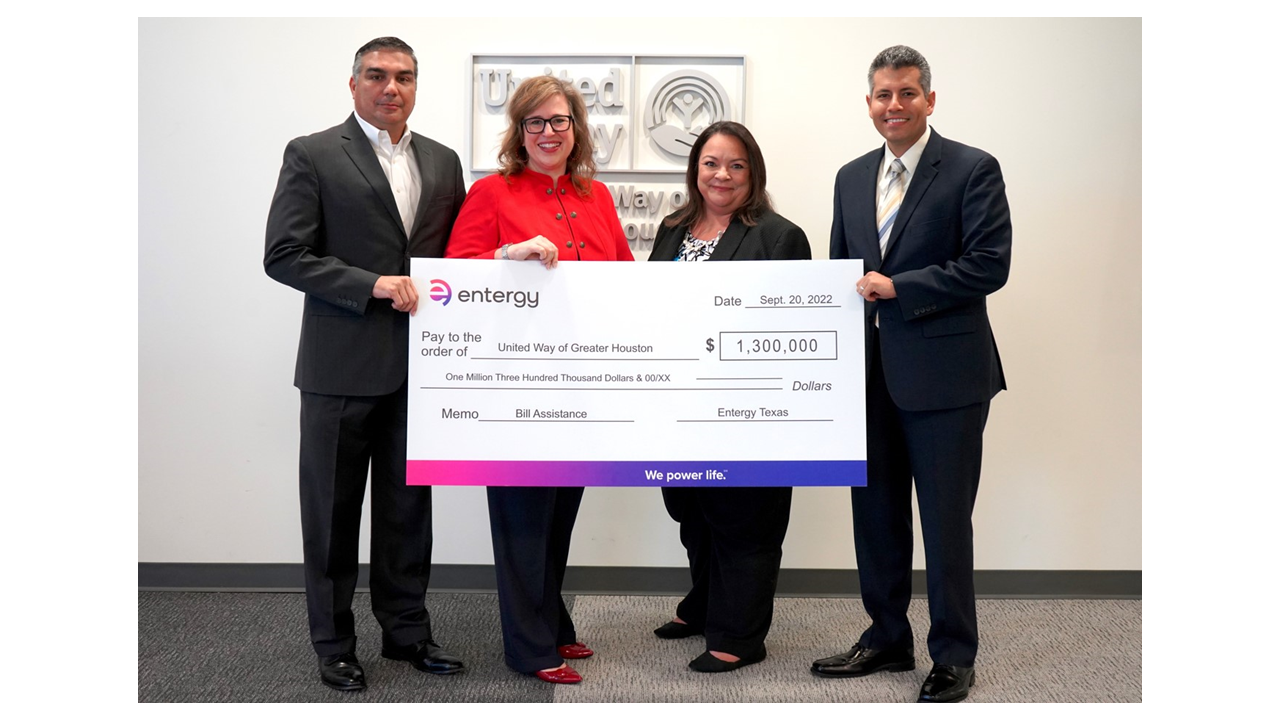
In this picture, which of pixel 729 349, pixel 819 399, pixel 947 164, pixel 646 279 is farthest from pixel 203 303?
pixel 947 164

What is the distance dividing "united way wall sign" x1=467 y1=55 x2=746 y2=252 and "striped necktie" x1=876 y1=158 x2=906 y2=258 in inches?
36.0

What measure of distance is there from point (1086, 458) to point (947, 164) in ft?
5.35

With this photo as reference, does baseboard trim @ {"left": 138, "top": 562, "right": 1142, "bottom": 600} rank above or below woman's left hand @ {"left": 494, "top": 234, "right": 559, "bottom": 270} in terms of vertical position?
below

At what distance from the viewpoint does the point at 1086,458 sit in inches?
137

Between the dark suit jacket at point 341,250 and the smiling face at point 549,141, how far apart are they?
365mm

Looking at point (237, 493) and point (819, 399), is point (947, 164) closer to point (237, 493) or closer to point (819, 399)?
point (819, 399)

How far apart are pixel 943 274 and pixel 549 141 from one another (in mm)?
1130

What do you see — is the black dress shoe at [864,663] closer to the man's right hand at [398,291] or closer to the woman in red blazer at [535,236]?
the woman in red blazer at [535,236]

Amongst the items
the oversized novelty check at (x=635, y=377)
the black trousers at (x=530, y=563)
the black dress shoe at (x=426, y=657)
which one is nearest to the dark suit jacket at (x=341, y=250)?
the oversized novelty check at (x=635, y=377)

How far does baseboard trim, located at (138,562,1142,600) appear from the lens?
11.4 feet

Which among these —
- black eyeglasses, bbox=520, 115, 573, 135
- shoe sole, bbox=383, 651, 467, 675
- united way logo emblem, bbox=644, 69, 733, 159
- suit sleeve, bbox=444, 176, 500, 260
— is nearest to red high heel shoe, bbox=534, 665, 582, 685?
shoe sole, bbox=383, 651, 467, 675

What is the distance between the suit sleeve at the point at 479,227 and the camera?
2523mm

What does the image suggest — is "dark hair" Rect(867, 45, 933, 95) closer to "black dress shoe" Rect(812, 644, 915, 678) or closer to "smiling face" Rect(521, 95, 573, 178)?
"smiling face" Rect(521, 95, 573, 178)

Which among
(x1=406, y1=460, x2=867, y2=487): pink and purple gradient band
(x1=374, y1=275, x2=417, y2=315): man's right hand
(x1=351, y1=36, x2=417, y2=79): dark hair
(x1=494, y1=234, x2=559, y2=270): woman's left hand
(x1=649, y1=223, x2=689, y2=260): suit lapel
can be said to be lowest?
(x1=406, y1=460, x2=867, y2=487): pink and purple gradient band
